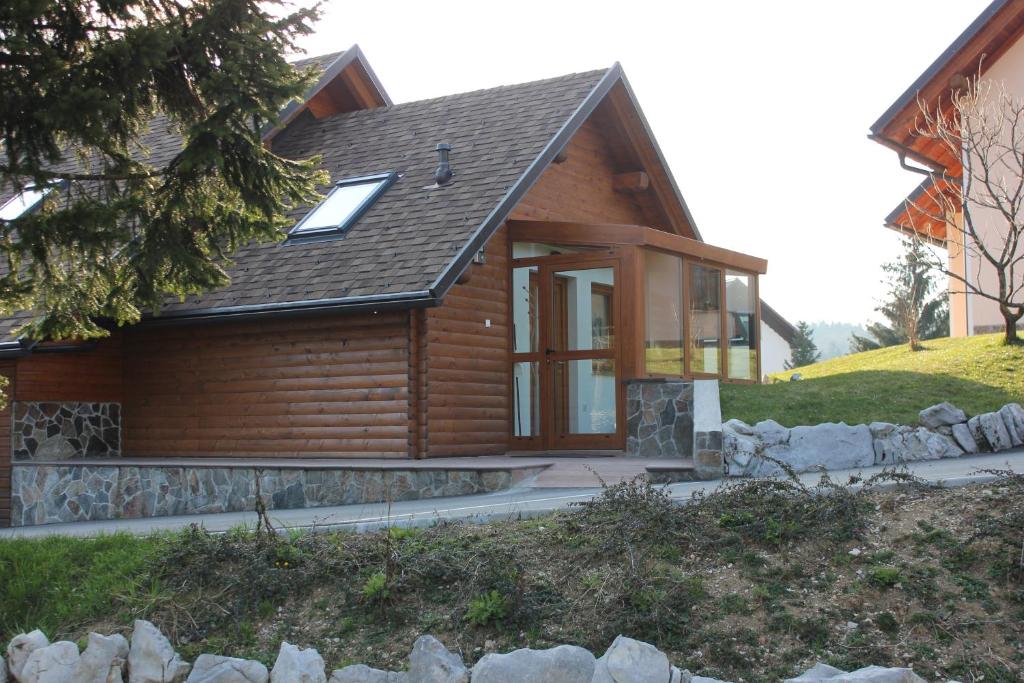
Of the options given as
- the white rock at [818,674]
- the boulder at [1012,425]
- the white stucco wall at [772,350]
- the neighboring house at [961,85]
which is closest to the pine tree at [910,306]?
the neighboring house at [961,85]

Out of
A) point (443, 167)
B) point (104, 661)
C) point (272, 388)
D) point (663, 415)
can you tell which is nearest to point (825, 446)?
point (663, 415)

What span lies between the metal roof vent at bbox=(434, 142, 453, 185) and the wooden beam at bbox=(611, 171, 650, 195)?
3.69 metres

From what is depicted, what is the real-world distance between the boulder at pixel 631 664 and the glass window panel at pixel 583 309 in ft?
33.1

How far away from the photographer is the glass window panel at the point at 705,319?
1670 cm

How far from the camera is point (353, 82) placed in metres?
20.5

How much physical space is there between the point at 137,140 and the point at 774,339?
4121cm

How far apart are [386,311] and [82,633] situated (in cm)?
773

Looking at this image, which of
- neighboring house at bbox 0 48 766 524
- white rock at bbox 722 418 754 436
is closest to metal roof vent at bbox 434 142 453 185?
neighboring house at bbox 0 48 766 524

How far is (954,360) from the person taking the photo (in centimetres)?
1642

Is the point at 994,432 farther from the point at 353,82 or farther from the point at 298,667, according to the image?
the point at 353,82

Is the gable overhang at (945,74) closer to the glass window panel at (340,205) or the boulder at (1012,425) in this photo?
the boulder at (1012,425)

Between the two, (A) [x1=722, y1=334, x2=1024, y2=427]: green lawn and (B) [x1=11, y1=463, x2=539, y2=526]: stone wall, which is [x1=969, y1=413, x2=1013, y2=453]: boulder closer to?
(A) [x1=722, y1=334, x2=1024, y2=427]: green lawn

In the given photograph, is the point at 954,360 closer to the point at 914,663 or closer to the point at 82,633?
the point at 914,663

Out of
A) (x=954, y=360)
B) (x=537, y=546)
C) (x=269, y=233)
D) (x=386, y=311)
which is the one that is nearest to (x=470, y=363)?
(x=386, y=311)
